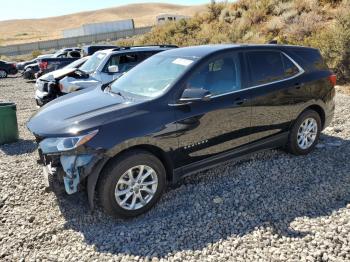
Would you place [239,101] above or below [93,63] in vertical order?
below

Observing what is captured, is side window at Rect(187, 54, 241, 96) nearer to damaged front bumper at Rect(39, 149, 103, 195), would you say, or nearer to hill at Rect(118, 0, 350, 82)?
damaged front bumper at Rect(39, 149, 103, 195)

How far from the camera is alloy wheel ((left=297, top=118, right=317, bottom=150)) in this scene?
539cm

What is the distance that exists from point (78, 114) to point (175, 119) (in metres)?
1.09

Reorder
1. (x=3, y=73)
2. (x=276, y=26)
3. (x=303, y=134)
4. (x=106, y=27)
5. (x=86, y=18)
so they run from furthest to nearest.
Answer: (x=86, y=18), (x=106, y=27), (x=3, y=73), (x=276, y=26), (x=303, y=134)

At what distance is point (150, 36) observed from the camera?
28031 mm

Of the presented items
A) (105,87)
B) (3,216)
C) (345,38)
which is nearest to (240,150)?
(105,87)

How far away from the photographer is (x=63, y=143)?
143 inches

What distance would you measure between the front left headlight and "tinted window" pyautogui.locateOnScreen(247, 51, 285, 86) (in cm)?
233

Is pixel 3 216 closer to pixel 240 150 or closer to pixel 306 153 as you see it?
pixel 240 150

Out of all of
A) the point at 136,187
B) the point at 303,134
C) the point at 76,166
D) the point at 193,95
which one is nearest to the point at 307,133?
the point at 303,134

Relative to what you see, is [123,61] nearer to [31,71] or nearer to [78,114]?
[78,114]

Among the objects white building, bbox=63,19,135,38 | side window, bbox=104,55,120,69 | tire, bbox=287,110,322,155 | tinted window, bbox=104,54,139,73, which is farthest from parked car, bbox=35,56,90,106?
white building, bbox=63,19,135,38

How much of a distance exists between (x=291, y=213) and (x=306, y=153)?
180 cm

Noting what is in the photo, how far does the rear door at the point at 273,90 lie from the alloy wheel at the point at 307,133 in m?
0.33
